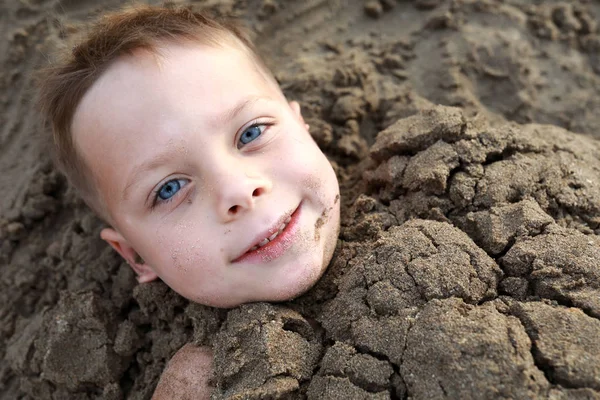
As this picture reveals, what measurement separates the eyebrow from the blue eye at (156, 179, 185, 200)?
8cm

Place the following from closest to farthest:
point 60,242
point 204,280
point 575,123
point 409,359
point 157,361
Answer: point 409,359
point 204,280
point 157,361
point 60,242
point 575,123

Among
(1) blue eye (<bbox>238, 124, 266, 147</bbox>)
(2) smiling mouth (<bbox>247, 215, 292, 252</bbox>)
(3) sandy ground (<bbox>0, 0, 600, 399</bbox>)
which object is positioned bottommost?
(3) sandy ground (<bbox>0, 0, 600, 399</bbox>)

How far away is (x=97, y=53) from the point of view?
201 cm

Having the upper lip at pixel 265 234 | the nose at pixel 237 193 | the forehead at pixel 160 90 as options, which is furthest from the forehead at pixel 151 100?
the upper lip at pixel 265 234

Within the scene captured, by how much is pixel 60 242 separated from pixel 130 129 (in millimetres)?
1055

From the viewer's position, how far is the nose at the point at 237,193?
1.74 m

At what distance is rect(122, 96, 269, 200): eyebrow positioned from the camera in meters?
1.83

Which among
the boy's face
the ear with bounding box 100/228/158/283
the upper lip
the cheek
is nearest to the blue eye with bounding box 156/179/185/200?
the boy's face

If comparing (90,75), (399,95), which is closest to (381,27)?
(399,95)

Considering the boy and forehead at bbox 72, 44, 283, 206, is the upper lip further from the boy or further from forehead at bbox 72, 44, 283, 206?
forehead at bbox 72, 44, 283, 206

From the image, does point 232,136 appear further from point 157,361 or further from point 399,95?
point 399,95

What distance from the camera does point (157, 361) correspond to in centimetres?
214

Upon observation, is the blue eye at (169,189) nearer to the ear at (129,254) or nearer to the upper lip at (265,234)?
the upper lip at (265,234)

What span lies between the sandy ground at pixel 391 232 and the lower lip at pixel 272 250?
Answer: 19 cm
